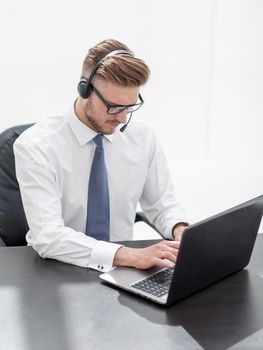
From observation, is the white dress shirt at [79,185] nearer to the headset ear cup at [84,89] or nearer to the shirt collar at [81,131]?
the shirt collar at [81,131]

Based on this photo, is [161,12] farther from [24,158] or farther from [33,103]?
[24,158]

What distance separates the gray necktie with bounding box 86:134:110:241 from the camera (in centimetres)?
198

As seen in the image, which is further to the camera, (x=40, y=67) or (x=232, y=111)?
(x=232, y=111)

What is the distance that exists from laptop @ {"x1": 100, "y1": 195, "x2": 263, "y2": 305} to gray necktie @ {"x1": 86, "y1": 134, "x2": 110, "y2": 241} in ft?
1.21

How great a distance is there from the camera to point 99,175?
198 cm

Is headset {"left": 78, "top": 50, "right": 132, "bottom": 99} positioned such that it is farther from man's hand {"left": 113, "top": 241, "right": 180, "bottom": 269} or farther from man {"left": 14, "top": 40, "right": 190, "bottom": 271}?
man's hand {"left": 113, "top": 241, "right": 180, "bottom": 269}

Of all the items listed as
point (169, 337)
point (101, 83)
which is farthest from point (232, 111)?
point (169, 337)

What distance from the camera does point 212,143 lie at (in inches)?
147

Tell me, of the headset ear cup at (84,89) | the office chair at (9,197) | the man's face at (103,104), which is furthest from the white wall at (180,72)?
the headset ear cup at (84,89)

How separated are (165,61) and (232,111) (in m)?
0.58

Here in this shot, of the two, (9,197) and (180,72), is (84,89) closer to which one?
(9,197)

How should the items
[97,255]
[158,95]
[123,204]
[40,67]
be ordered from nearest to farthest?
[97,255], [123,204], [40,67], [158,95]

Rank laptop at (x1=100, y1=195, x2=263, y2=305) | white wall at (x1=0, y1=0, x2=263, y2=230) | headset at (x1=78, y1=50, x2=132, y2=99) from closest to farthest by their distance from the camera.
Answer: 1. laptop at (x1=100, y1=195, x2=263, y2=305)
2. headset at (x1=78, y1=50, x2=132, y2=99)
3. white wall at (x1=0, y1=0, x2=263, y2=230)

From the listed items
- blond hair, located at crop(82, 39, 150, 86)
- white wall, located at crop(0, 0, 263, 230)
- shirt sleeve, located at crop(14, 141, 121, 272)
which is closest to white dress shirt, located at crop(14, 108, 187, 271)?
shirt sleeve, located at crop(14, 141, 121, 272)
